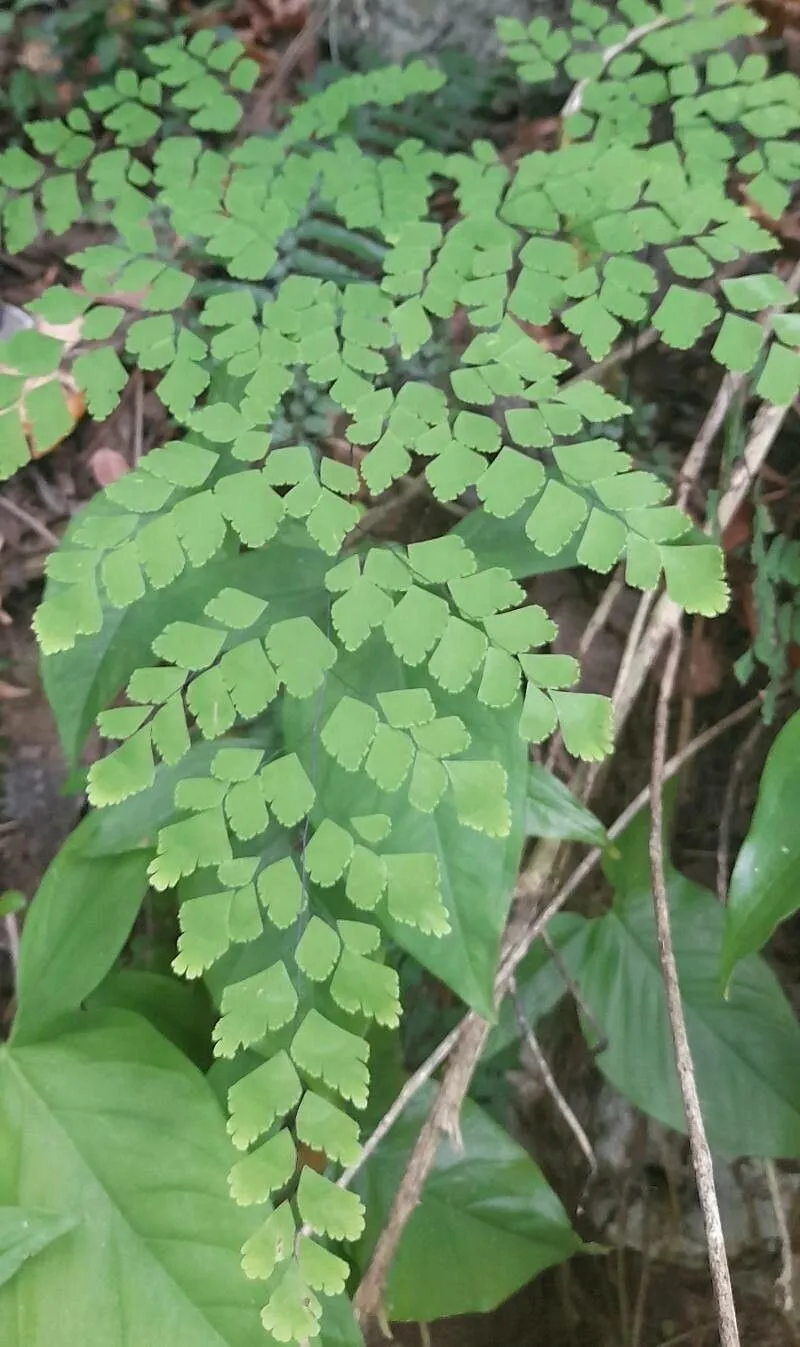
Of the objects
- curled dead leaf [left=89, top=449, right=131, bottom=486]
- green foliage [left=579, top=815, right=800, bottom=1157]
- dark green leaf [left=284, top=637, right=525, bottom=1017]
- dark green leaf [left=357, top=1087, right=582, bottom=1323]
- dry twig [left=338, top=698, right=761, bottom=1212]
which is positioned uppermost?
dark green leaf [left=284, top=637, right=525, bottom=1017]

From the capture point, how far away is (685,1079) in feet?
2.19

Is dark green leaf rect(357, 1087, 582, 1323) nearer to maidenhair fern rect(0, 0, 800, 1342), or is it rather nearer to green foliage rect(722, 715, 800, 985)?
maidenhair fern rect(0, 0, 800, 1342)

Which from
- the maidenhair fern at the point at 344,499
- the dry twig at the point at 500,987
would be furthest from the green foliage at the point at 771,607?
the maidenhair fern at the point at 344,499

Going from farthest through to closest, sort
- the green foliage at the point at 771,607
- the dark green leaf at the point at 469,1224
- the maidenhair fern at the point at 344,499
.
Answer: the green foliage at the point at 771,607 → the dark green leaf at the point at 469,1224 → the maidenhair fern at the point at 344,499

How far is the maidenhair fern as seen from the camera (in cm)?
56

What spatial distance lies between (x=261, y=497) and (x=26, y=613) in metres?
0.76

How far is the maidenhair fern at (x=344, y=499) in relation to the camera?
1.83 feet

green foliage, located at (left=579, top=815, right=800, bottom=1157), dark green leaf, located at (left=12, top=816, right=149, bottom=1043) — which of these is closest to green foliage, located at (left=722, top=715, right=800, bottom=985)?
green foliage, located at (left=579, top=815, right=800, bottom=1157)

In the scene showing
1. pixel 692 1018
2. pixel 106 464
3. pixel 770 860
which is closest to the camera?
pixel 770 860

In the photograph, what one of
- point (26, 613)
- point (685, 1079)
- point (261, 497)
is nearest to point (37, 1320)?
point (685, 1079)

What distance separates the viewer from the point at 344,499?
723 millimetres

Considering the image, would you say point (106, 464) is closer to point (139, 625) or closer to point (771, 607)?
point (139, 625)

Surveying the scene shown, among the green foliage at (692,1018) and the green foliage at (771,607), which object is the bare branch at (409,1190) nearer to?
the green foliage at (692,1018)

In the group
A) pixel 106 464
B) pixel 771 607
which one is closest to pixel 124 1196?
pixel 771 607
